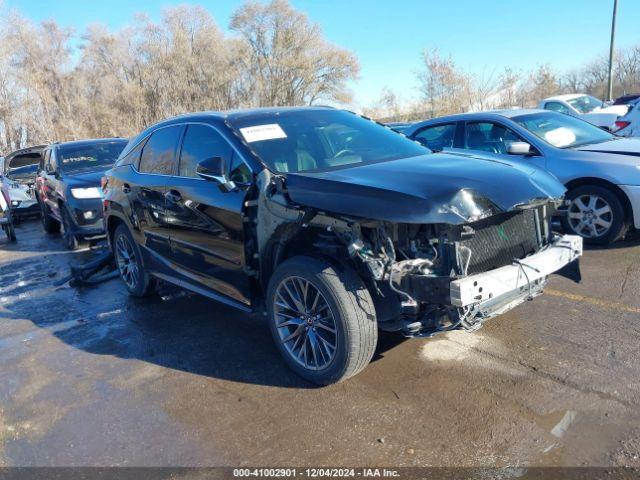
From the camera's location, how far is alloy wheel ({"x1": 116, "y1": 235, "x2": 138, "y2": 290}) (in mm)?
5785

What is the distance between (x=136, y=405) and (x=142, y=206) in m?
2.20

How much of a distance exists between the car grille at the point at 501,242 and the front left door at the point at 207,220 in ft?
5.37

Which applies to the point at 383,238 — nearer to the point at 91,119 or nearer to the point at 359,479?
the point at 359,479

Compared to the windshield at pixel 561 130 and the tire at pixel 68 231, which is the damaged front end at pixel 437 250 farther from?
the tire at pixel 68 231

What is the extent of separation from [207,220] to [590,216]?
14.6ft

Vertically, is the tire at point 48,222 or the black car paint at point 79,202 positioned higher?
the black car paint at point 79,202

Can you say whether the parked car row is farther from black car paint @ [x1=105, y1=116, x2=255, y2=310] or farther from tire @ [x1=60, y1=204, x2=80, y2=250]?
tire @ [x1=60, y1=204, x2=80, y2=250]

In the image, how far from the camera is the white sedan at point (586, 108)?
526 inches

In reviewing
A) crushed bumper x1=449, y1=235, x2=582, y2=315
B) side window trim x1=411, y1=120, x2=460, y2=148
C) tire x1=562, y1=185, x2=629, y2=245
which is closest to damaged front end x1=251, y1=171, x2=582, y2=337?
crushed bumper x1=449, y1=235, x2=582, y2=315

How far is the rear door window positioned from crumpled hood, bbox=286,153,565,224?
165 centimetres

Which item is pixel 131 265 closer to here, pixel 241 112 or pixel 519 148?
pixel 241 112

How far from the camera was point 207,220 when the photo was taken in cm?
414

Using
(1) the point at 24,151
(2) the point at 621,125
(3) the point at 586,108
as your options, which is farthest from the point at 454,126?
(3) the point at 586,108

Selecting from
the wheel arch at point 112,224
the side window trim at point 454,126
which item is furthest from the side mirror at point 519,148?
the wheel arch at point 112,224
